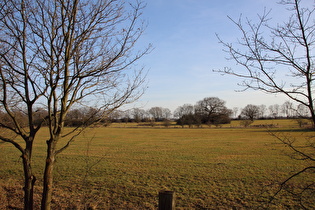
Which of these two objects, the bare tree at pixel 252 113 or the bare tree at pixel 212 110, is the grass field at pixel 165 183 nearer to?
the bare tree at pixel 252 113

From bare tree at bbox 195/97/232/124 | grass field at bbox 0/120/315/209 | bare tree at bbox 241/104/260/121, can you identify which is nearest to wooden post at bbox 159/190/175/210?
grass field at bbox 0/120/315/209

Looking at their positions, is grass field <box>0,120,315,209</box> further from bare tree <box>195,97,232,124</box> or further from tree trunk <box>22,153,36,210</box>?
bare tree <box>195,97,232,124</box>

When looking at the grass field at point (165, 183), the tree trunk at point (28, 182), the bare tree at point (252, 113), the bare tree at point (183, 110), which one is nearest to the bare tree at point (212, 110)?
Answer: the bare tree at point (183, 110)

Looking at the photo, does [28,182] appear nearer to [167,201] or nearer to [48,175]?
[48,175]

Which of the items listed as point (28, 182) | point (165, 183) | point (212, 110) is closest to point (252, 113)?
point (165, 183)

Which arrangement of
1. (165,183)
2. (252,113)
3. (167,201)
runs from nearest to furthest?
1. (167,201)
2. (165,183)
3. (252,113)

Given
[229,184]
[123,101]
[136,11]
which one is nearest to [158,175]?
[229,184]

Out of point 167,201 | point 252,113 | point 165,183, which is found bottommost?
point 165,183

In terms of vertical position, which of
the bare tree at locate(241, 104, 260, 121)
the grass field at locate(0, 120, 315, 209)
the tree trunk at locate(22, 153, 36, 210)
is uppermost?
the bare tree at locate(241, 104, 260, 121)

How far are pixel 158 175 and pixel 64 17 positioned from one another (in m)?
8.43

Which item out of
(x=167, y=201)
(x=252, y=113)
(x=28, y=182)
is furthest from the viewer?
(x=252, y=113)

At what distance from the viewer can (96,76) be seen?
147 inches

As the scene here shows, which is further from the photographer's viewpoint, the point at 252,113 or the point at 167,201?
the point at 252,113

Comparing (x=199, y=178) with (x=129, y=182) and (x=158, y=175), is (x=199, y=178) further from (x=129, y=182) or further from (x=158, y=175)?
(x=129, y=182)
